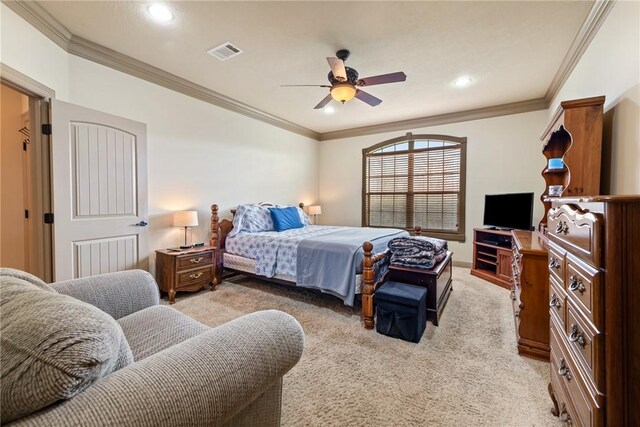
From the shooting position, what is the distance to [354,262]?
2.71m

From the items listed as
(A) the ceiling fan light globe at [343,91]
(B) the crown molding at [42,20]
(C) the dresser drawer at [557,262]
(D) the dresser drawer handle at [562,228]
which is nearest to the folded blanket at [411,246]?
(C) the dresser drawer at [557,262]

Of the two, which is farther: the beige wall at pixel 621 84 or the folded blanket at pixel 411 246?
the folded blanket at pixel 411 246

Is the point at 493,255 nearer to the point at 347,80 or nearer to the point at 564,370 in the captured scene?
the point at 564,370

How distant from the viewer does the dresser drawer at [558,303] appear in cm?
124

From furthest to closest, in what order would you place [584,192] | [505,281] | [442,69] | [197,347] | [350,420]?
[505,281] < [442,69] < [584,192] < [350,420] < [197,347]

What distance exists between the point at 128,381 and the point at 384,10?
2.86 metres

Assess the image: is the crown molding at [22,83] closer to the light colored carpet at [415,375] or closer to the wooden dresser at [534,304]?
the light colored carpet at [415,375]

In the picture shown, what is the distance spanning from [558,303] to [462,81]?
3.21 m

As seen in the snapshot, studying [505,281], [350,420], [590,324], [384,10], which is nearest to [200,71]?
[384,10]

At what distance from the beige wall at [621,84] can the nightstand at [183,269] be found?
4.06 m

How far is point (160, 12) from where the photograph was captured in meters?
2.28

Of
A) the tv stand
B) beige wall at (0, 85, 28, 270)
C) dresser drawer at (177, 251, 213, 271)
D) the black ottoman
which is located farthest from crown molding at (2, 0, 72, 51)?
the tv stand

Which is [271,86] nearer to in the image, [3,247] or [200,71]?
[200,71]

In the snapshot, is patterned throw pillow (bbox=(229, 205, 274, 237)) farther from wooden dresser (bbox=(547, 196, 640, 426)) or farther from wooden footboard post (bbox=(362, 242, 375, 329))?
wooden dresser (bbox=(547, 196, 640, 426))
